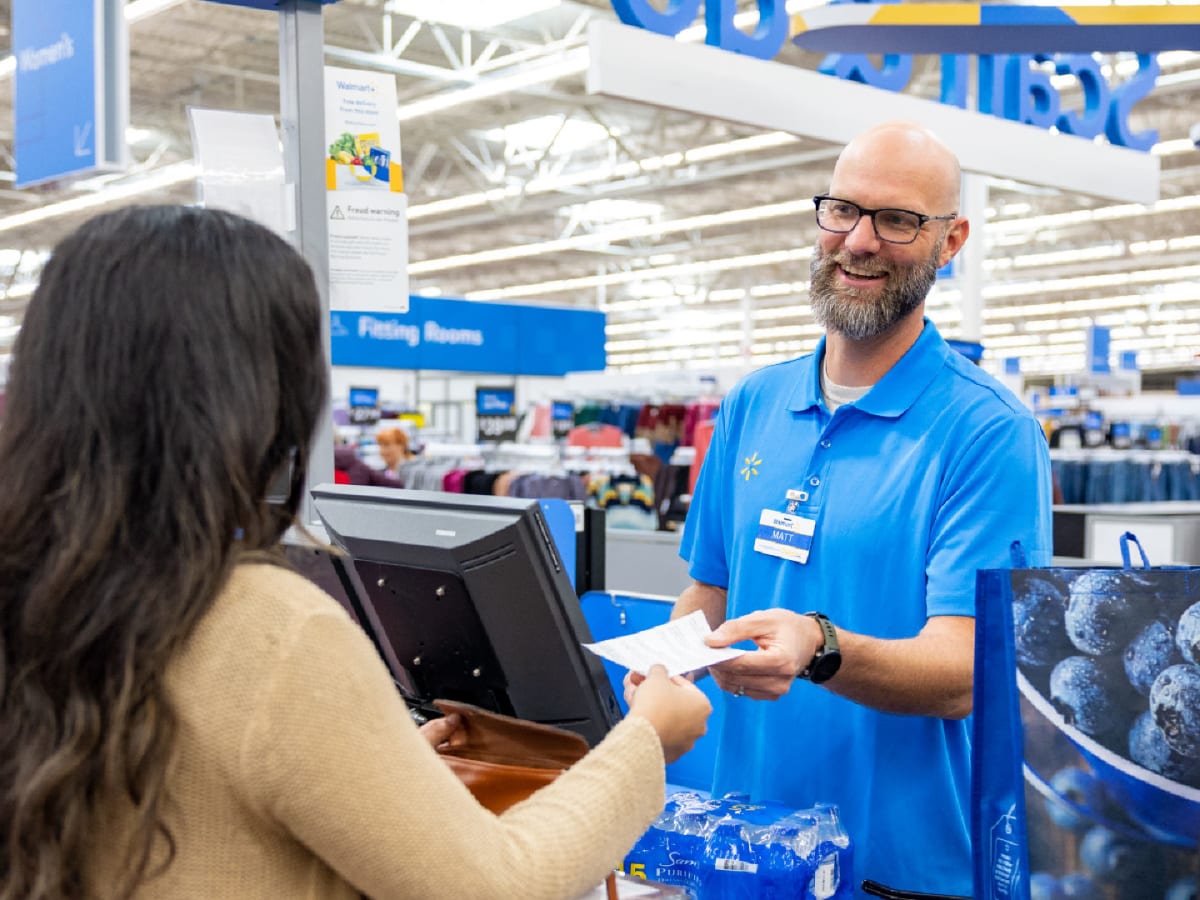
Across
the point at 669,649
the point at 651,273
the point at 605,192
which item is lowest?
the point at 669,649

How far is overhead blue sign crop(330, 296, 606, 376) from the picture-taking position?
37.3 ft

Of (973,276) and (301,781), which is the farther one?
(973,276)

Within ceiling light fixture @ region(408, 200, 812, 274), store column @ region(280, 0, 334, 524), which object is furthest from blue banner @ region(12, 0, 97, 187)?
ceiling light fixture @ region(408, 200, 812, 274)

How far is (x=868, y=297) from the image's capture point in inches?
76.5

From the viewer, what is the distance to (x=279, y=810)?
951 mm

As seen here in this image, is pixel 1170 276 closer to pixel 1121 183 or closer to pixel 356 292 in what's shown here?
pixel 1121 183

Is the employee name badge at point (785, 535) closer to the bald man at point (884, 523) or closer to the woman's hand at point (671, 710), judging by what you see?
the bald man at point (884, 523)

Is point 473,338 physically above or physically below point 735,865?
above

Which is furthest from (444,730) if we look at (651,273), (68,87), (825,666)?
(651,273)

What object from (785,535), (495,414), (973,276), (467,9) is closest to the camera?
(785,535)

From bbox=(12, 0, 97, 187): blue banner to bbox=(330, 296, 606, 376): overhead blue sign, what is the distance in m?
7.78

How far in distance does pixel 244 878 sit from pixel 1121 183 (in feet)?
19.0

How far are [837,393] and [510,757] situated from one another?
897mm

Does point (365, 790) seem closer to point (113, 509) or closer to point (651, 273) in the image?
point (113, 509)
